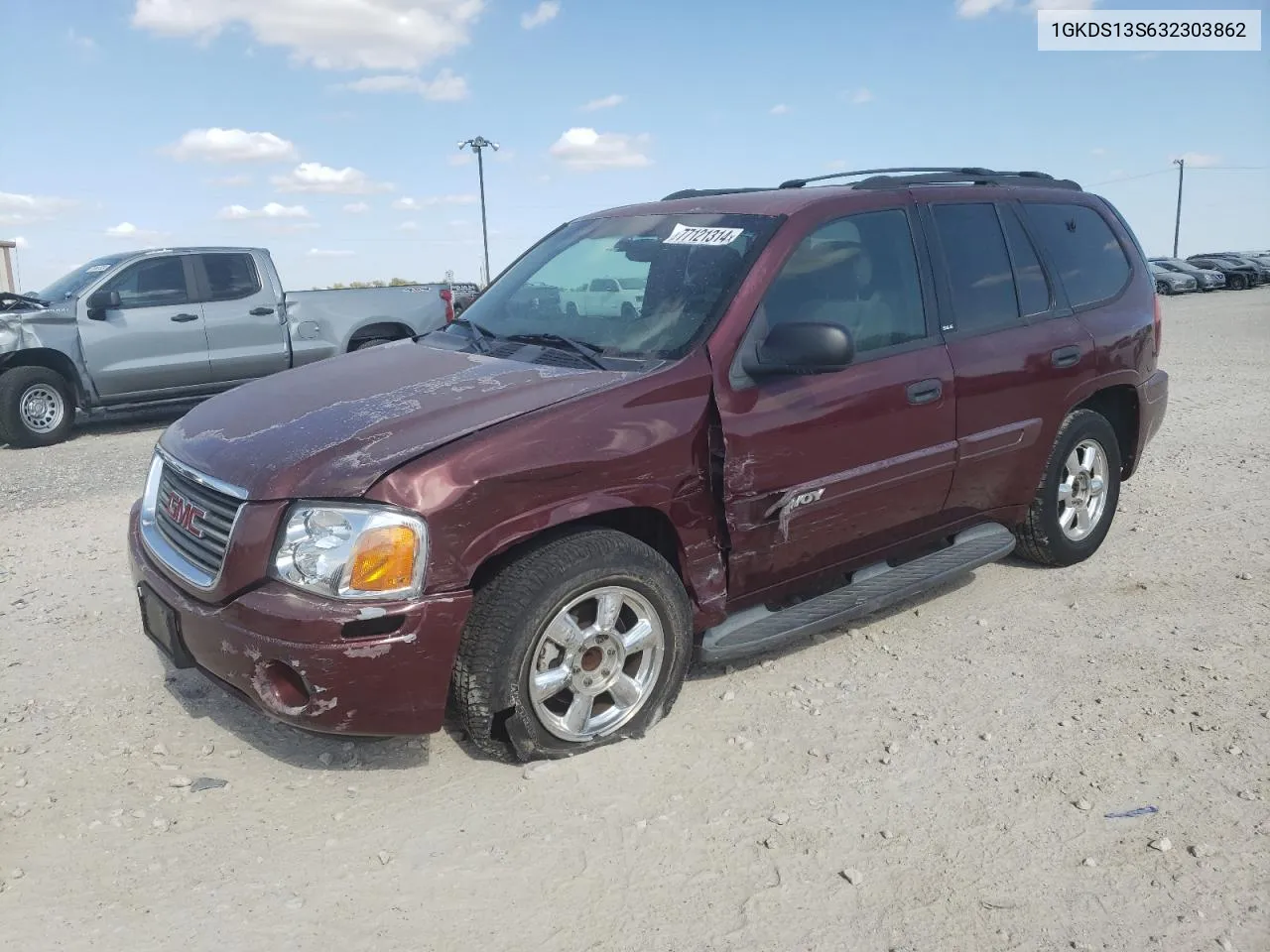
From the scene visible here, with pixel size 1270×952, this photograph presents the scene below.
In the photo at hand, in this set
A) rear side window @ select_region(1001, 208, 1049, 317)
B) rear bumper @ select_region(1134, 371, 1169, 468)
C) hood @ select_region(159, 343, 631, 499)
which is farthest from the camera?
rear bumper @ select_region(1134, 371, 1169, 468)

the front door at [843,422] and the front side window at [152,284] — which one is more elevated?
the front side window at [152,284]

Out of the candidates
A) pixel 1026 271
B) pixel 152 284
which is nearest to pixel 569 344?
pixel 1026 271

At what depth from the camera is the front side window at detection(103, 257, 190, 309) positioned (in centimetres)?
1000

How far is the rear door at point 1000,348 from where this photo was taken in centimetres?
424

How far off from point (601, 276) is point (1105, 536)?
3267 millimetres

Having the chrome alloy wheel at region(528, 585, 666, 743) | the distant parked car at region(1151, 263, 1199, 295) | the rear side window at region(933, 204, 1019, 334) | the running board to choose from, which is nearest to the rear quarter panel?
the rear side window at region(933, 204, 1019, 334)

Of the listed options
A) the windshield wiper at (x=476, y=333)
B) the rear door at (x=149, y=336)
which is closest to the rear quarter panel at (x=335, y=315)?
the rear door at (x=149, y=336)

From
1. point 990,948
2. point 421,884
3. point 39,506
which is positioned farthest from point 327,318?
point 990,948

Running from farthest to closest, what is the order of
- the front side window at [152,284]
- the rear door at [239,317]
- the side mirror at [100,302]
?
the rear door at [239,317], the front side window at [152,284], the side mirror at [100,302]

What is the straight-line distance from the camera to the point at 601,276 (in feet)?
13.5

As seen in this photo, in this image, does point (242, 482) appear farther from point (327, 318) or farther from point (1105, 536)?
point (327, 318)

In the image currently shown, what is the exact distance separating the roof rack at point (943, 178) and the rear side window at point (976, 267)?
164 millimetres

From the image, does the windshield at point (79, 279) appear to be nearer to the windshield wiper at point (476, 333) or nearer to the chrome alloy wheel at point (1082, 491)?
the windshield wiper at point (476, 333)

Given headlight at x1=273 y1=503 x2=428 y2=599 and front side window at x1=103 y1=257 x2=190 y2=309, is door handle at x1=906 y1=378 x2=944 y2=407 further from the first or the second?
front side window at x1=103 y1=257 x2=190 y2=309
